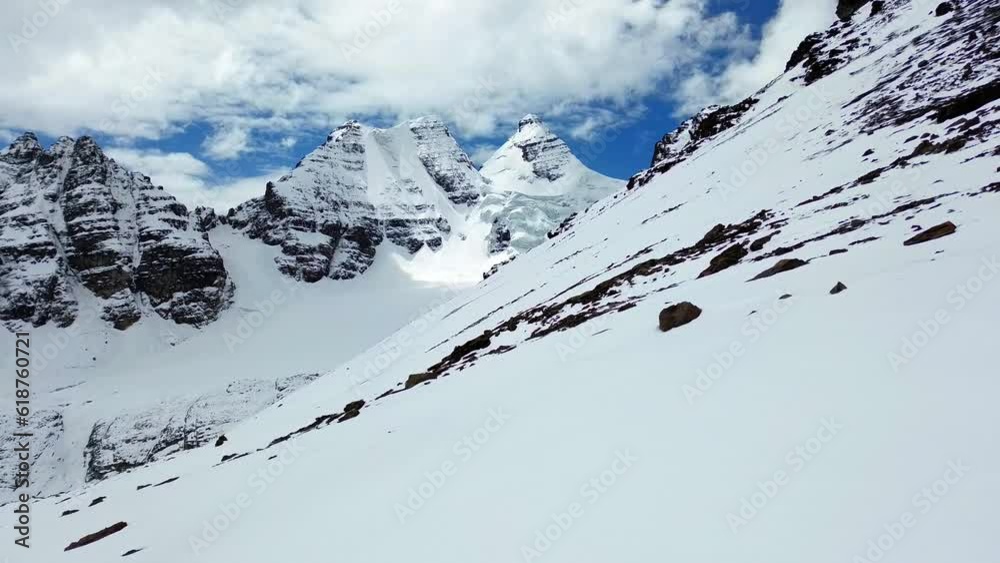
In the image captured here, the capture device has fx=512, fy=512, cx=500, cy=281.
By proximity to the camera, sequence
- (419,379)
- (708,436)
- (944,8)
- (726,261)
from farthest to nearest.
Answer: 1. (944,8)
2. (419,379)
3. (726,261)
4. (708,436)

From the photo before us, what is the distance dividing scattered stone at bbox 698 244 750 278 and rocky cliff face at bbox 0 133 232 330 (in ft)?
571

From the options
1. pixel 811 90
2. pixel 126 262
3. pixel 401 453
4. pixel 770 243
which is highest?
pixel 126 262

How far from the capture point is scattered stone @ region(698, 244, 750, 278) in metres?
17.1

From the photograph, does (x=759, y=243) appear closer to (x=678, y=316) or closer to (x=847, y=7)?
(x=678, y=316)

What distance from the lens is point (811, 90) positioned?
5253 cm

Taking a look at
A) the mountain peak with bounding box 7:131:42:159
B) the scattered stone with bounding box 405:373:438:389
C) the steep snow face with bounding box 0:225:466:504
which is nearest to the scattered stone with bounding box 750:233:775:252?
the scattered stone with bounding box 405:373:438:389

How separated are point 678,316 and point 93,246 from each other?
187m

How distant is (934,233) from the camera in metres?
11.8

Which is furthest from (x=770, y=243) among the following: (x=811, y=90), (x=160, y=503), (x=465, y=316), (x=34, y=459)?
(x=34, y=459)

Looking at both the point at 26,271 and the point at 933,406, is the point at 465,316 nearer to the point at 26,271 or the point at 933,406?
the point at 933,406

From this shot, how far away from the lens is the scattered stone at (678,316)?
434 inches

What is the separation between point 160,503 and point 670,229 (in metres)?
28.9

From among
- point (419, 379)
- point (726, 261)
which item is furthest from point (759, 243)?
point (419, 379)

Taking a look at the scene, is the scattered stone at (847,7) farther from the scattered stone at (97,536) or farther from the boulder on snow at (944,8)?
the scattered stone at (97,536)
